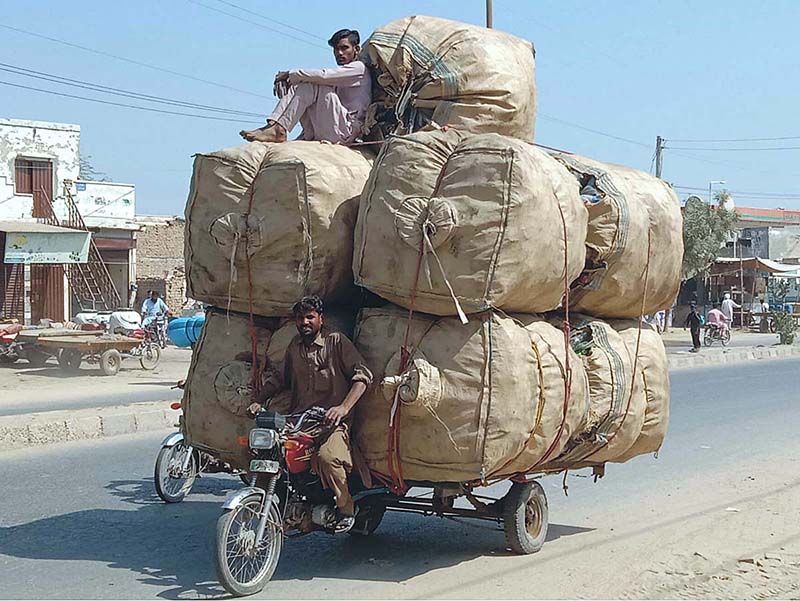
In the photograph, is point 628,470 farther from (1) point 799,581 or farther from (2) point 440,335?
(2) point 440,335

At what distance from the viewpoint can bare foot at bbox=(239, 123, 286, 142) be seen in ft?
19.2

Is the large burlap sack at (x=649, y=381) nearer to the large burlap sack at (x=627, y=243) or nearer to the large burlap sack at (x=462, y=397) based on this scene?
the large burlap sack at (x=627, y=243)

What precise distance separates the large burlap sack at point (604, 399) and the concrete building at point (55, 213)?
23.6 metres

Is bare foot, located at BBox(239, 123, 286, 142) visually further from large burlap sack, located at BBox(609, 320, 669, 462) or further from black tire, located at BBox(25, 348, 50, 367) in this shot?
black tire, located at BBox(25, 348, 50, 367)

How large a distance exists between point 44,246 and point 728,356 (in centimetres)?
1713

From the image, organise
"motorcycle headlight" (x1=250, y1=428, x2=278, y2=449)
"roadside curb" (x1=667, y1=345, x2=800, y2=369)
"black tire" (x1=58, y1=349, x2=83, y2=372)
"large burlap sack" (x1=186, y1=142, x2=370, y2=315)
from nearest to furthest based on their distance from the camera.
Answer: "motorcycle headlight" (x1=250, y1=428, x2=278, y2=449) < "large burlap sack" (x1=186, y1=142, x2=370, y2=315) < "black tire" (x1=58, y1=349, x2=83, y2=372) < "roadside curb" (x1=667, y1=345, x2=800, y2=369)

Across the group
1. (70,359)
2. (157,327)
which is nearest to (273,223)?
(70,359)

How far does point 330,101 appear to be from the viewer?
5965mm

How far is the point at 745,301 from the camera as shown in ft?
146

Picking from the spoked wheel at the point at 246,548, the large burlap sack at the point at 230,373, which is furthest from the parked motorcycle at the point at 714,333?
the spoked wheel at the point at 246,548

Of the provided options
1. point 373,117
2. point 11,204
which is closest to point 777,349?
point 11,204

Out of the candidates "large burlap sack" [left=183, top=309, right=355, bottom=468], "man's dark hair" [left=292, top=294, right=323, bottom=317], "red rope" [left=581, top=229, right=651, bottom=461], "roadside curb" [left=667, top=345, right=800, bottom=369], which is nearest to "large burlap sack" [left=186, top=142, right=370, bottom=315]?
"large burlap sack" [left=183, top=309, right=355, bottom=468]

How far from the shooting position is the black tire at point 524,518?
5.70 meters

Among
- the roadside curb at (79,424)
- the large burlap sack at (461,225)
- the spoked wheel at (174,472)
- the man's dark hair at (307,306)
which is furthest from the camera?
the roadside curb at (79,424)
